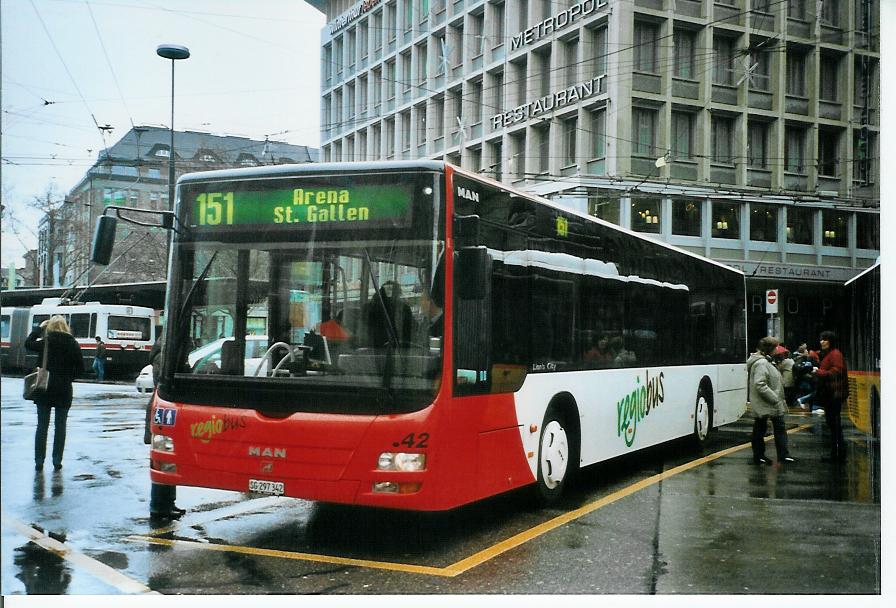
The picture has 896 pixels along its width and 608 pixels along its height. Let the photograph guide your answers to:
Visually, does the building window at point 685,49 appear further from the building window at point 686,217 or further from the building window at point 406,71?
the building window at point 406,71

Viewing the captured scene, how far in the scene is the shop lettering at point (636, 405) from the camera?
9.96m

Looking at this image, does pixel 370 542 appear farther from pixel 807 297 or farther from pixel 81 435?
pixel 807 297

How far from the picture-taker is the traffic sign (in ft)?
32.5

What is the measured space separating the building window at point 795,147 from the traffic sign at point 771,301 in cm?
134

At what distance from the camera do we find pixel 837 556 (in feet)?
24.0

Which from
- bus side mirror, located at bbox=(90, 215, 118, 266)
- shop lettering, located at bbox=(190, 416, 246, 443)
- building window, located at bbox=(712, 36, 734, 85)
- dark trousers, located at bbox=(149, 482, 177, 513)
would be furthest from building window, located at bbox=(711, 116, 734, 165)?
dark trousers, located at bbox=(149, 482, 177, 513)

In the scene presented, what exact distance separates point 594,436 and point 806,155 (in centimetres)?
319

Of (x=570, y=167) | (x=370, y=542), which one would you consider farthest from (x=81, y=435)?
(x=570, y=167)

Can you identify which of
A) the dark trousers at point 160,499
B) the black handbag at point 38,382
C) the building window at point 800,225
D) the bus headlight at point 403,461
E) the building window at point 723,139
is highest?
the building window at point 723,139

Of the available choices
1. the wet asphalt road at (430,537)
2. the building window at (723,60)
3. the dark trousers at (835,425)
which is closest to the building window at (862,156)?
the building window at (723,60)

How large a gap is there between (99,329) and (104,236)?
2.10 metres

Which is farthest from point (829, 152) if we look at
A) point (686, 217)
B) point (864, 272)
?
point (686, 217)

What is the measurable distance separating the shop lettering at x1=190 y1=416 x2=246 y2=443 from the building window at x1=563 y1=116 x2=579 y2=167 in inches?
157

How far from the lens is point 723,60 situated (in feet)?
30.1
